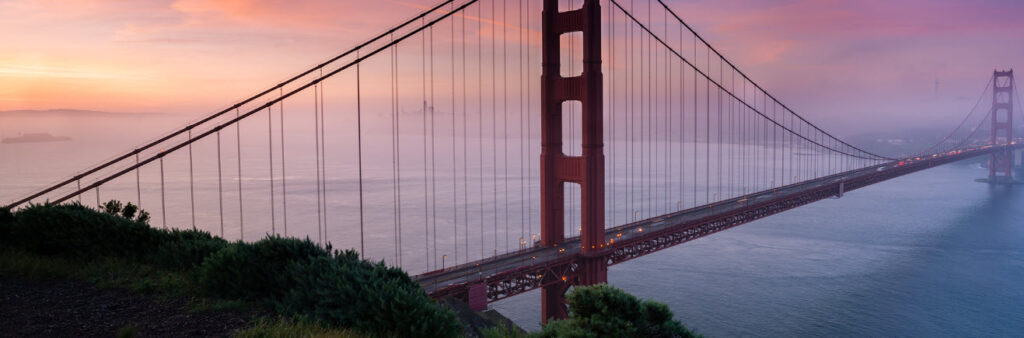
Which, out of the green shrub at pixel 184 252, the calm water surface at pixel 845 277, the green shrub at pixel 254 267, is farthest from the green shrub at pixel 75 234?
the calm water surface at pixel 845 277

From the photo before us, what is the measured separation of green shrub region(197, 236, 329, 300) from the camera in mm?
9745

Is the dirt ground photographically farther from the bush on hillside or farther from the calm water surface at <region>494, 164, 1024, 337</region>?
the calm water surface at <region>494, 164, 1024, 337</region>

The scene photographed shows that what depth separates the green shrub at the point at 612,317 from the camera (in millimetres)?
8203

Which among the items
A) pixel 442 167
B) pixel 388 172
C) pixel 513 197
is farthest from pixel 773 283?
pixel 442 167

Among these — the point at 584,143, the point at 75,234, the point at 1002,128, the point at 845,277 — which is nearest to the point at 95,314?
the point at 75,234

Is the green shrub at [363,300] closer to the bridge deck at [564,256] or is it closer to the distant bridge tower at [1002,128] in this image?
the bridge deck at [564,256]

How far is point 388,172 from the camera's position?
5522 inches

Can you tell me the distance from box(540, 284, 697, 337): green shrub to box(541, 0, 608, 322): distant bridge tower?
54.2 ft

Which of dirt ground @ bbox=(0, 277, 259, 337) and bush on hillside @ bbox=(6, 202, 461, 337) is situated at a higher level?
bush on hillside @ bbox=(6, 202, 461, 337)

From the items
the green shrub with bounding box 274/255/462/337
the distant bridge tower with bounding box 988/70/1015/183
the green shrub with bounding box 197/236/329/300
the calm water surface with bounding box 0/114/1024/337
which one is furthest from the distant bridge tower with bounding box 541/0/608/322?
the distant bridge tower with bounding box 988/70/1015/183

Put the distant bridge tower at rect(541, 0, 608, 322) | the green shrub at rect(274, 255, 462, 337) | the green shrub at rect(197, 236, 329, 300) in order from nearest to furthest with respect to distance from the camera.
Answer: the green shrub at rect(274, 255, 462, 337) < the green shrub at rect(197, 236, 329, 300) < the distant bridge tower at rect(541, 0, 608, 322)

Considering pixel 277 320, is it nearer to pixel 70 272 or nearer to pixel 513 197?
pixel 70 272

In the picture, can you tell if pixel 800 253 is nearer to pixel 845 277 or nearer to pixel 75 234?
pixel 845 277

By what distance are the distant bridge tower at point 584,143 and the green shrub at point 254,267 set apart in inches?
658
